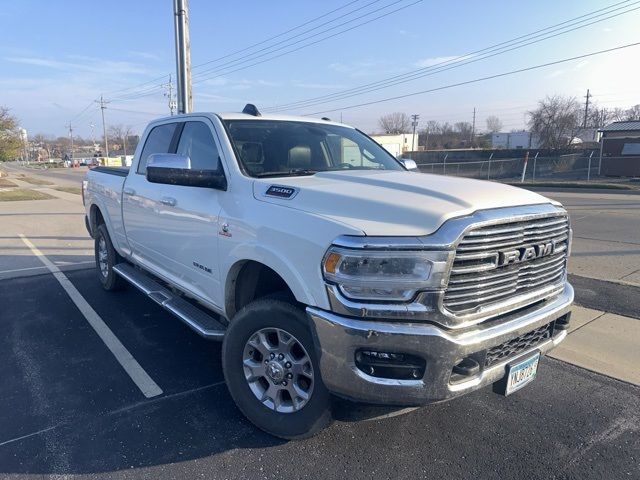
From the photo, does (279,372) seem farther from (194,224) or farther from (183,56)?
(183,56)

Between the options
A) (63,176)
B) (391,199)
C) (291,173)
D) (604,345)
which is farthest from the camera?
(63,176)

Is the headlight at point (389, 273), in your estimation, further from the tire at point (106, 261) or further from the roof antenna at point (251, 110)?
the tire at point (106, 261)

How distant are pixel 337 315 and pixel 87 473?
5.59 feet

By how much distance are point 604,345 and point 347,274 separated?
3273 millimetres

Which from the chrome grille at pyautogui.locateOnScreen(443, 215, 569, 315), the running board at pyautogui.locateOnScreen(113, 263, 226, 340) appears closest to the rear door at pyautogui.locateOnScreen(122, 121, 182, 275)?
the running board at pyautogui.locateOnScreen(113, 263, 226, 340)

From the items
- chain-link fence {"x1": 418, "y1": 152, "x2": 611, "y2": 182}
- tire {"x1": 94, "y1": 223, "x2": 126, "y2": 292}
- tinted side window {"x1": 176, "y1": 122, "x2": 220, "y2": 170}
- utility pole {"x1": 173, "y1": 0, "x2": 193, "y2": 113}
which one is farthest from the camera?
chain-link fence {"x1": 418, "y1": 152, "x2": 611, "y2": 182}

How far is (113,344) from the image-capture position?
180 inches

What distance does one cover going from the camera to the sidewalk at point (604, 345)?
13.2 feet

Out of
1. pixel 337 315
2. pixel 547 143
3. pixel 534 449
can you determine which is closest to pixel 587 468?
pixel 534 449

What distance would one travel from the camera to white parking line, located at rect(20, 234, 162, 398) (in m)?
3.75

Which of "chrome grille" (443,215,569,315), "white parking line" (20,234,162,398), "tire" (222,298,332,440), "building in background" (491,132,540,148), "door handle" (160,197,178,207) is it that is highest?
"building in background" (491,132,540,148)

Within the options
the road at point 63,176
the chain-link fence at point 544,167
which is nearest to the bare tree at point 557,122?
the chain-link fence at point 544,167

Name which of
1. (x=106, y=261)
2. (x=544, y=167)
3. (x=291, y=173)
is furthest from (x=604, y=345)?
(x=544, y=167)

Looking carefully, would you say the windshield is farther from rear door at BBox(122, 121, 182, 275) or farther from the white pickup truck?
rear door at BBox(122, 121, 182, 275)
